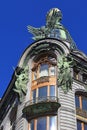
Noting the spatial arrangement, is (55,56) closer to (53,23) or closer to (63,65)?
(63,65)

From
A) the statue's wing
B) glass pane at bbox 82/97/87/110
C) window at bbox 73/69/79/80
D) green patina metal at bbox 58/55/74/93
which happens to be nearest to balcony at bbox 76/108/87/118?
glass pane at bbox 82/97/87/110

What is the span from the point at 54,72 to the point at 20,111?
19.3ft

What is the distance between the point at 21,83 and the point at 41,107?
5.30 meters

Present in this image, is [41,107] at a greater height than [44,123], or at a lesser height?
greater

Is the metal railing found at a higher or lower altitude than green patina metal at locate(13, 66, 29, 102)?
lower

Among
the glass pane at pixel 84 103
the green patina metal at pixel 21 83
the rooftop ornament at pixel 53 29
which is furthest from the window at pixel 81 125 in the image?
the rooftop ornament at pixel 53 29

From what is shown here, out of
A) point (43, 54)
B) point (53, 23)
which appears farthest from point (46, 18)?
point (43, 54)

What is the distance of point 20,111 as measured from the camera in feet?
140

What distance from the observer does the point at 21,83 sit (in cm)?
4450

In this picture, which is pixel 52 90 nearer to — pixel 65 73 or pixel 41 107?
pixel 65 73

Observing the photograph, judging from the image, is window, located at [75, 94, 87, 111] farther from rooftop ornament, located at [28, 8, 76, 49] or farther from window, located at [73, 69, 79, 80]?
rooftop ornament, located at [28, 8, 76, 49]

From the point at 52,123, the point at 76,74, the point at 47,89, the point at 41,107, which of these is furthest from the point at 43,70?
the point at 52,123

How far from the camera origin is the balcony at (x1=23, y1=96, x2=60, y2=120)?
3991 centimetres

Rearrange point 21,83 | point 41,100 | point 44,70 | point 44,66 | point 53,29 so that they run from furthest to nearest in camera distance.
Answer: point 53,29
point 44,66
point 44,70
point 21,83
point 41,100
